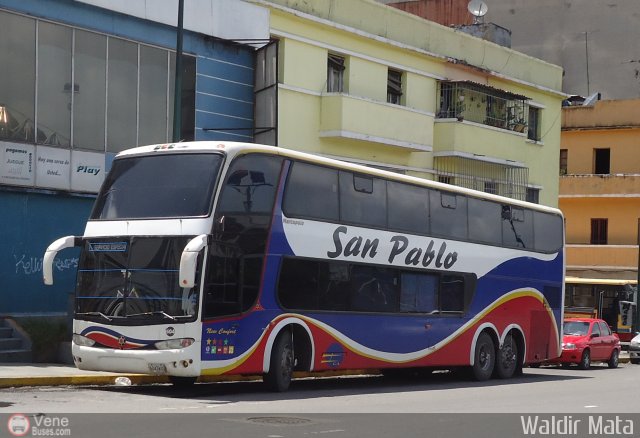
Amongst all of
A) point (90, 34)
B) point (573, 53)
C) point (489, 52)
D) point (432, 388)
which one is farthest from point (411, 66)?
point (573, 53)

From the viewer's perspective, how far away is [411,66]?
118ft

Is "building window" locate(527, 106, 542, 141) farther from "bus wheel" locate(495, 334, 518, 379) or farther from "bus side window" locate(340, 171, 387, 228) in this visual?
"bus side window" locate(340, 171, 387, 228)

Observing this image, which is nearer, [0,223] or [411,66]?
[0,223]

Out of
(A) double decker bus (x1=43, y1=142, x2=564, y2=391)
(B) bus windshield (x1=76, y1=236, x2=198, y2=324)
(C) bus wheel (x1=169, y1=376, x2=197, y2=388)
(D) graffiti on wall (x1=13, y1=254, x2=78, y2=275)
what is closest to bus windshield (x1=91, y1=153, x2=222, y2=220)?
(A) double decker bus (x1=43, y1=142, x2=564, y2=391)

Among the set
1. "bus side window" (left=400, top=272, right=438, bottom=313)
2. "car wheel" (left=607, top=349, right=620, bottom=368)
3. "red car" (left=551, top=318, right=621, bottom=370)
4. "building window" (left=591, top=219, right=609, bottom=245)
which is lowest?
"car wheel" (left=607, top=349, right=620, bottom=368)

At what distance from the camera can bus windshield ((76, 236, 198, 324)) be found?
17.1 metres

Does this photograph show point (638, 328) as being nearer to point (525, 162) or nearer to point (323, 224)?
point (525, 162)

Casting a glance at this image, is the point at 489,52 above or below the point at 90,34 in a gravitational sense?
above

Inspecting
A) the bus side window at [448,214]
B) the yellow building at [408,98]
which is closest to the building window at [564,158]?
the yellow building at [408,98]

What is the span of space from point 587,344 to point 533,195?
34.8ft

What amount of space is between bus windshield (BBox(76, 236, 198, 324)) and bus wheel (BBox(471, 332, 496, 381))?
31.0ft

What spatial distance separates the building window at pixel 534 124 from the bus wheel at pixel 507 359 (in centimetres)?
1737

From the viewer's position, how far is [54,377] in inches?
734
